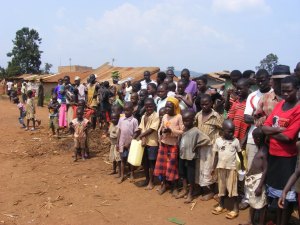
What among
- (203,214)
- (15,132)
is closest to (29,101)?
(15,132)

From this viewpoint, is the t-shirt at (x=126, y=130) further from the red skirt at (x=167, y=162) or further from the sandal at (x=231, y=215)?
the sandal at (x=231, y=215)

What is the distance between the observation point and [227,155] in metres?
4.58

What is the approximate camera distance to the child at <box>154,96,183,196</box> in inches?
207

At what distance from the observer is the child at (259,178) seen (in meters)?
3.90

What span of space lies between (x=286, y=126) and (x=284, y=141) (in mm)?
157

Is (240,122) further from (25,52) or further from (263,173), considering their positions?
(25,52)

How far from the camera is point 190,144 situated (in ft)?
16.5

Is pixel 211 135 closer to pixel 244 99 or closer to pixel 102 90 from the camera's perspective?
pixel 244 99

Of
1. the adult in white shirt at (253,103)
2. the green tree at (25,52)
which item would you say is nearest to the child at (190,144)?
the adult in white shirt at (253,103)

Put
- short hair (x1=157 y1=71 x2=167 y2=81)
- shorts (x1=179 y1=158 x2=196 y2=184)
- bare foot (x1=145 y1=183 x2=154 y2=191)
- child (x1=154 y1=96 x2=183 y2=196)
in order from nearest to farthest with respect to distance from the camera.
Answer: shorts (x1=179 y1=158 x2=196 y2=184), child (x1=154 y1=96 x2=183 y2=196), bare foot (x1=145 y1=183 x2=154 y2=191), short hair (x1=157 y1=71 x2=167 y2=81)

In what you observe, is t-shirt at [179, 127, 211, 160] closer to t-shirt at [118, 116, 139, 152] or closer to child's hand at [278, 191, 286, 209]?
t-shirt at [118, 116, 139, 152]

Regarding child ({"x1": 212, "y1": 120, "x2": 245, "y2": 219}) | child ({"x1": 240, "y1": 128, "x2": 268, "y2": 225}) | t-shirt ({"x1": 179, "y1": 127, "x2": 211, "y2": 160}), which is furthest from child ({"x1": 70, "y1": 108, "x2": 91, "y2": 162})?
child ({"x1": 240, "y1": 128, "x2": 268, "y2": 225})

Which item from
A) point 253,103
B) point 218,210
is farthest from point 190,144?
point 253,103

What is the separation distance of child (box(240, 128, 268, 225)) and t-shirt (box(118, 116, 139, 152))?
8.21 feet
